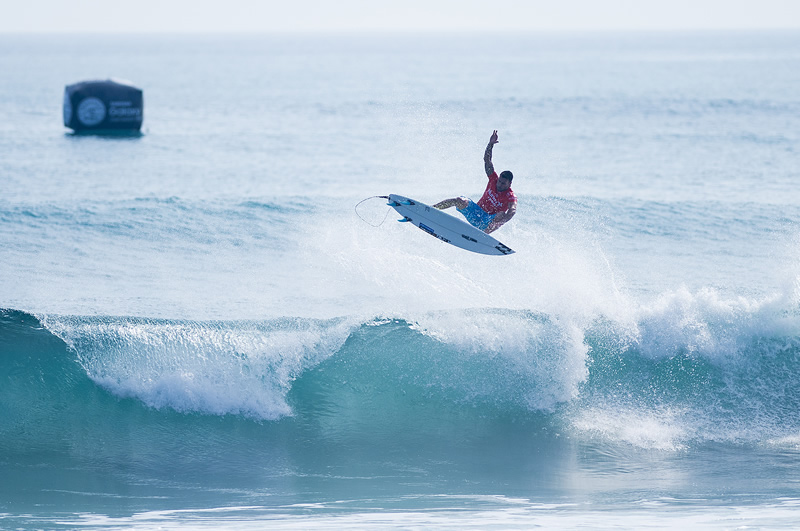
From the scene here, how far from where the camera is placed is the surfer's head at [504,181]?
11.6 meters

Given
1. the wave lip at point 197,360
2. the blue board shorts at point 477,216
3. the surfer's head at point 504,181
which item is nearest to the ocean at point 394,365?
the wave lip at point 197,360

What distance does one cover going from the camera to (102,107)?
139ft

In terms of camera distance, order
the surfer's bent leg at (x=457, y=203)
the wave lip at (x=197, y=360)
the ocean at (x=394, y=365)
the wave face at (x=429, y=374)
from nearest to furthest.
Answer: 1. the ocean at (x=394, y=365)
2. the wave face at (x=429, y=374)
3. the wave lip at (x=197, y=360)
4. the surfer's bent leg at (x=457, y=203)

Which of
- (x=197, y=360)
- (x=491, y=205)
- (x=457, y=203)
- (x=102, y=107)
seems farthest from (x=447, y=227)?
(x=102, y=107)

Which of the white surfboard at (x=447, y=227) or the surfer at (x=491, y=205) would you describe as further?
the white surfboard at (x=447, y=227)

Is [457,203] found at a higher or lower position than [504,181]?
lower

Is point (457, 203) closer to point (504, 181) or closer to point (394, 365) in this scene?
point (504, 181)

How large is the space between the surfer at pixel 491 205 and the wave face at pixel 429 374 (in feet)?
4.57

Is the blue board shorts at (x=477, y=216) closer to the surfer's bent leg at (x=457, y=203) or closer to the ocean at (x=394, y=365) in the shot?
the surfer's bent leg at (x=457, y=203)

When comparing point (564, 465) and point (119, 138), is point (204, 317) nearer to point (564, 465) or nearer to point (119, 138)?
point (564, 465)

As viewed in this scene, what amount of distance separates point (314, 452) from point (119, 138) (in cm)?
3405

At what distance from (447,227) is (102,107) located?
113 feet

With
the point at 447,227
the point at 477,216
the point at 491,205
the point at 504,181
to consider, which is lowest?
the point at 447,227

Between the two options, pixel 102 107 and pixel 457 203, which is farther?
pixel 102 107
